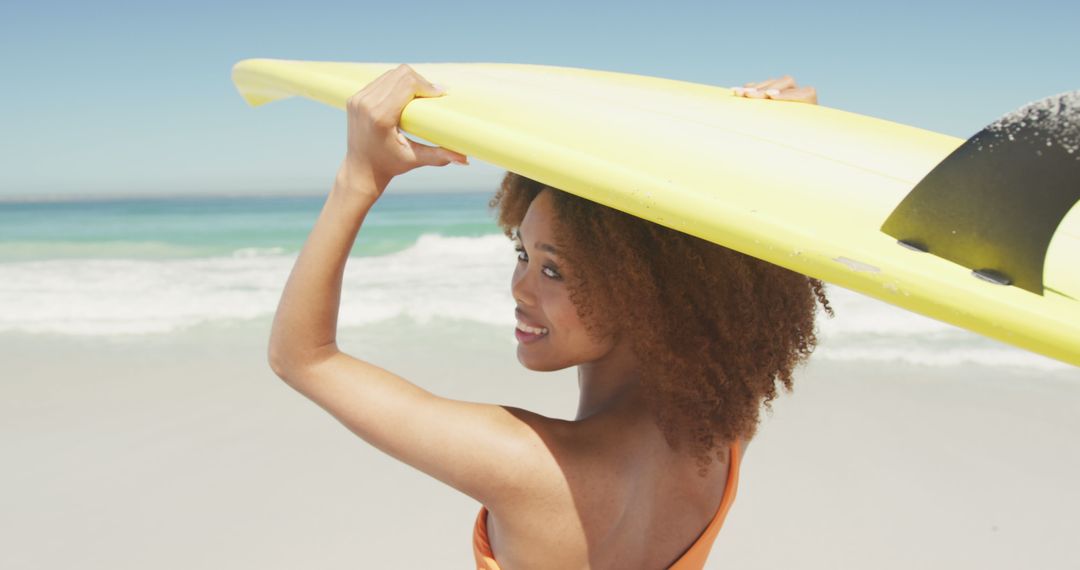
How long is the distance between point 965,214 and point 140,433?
15.6ft

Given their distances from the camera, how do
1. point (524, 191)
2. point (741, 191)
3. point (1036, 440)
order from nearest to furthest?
point (741, 191) < point (524, 191) < point (1036, 440)

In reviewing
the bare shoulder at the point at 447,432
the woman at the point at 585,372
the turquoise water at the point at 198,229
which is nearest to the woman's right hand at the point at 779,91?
the woman at the point at 585,372

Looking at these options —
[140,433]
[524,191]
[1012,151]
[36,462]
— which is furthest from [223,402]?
[1012,151]

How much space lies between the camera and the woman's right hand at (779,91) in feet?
6.16

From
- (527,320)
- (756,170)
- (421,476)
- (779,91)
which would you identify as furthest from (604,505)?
(421,476)

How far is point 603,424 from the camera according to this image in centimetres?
141

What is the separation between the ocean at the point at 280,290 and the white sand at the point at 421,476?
0.89 meters

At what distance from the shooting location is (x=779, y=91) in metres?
1.90

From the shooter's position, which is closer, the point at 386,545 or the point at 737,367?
the point at 737,367

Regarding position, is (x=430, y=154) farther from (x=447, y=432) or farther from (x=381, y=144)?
(x=447, y=432)

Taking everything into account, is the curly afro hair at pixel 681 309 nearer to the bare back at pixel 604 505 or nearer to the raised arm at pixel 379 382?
the bare back at pixel 604 505

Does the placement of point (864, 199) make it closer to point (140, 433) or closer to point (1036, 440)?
point (1036, 440)

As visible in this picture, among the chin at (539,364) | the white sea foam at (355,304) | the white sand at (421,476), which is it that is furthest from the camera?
the white sea foam at (355,304)

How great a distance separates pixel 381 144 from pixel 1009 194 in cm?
86
